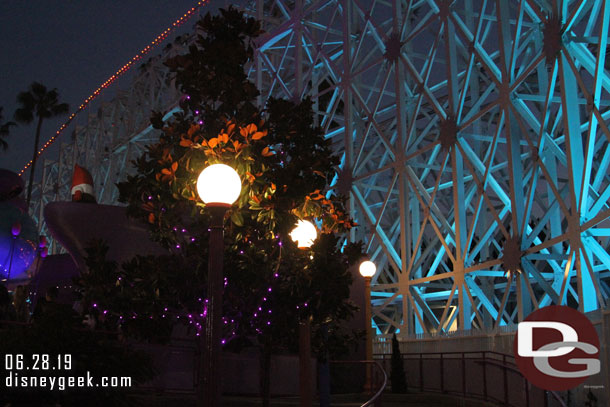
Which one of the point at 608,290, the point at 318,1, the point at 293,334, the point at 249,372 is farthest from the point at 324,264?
the point at 318,1

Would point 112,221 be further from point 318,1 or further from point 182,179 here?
point 318,1

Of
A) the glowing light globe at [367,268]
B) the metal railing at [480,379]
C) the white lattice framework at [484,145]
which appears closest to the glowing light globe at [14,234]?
the white lattice framework at [484,145]

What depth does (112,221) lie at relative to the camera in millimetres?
16094

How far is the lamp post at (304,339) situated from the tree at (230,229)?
0.40 feet

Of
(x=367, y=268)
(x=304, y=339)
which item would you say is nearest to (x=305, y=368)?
(x=304, y=339)

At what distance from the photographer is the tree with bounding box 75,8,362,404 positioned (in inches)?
331

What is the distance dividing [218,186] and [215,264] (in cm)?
68

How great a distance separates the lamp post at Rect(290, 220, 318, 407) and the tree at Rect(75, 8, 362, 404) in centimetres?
12

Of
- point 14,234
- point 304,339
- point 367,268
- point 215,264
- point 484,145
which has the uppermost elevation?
point 484,145

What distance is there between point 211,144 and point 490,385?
9488 mm

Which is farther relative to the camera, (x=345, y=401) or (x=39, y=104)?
(x=39, y=104)

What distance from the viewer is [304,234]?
9.28 metres

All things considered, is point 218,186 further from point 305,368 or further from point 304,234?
point 304,234

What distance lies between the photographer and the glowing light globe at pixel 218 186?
6.17 meters
